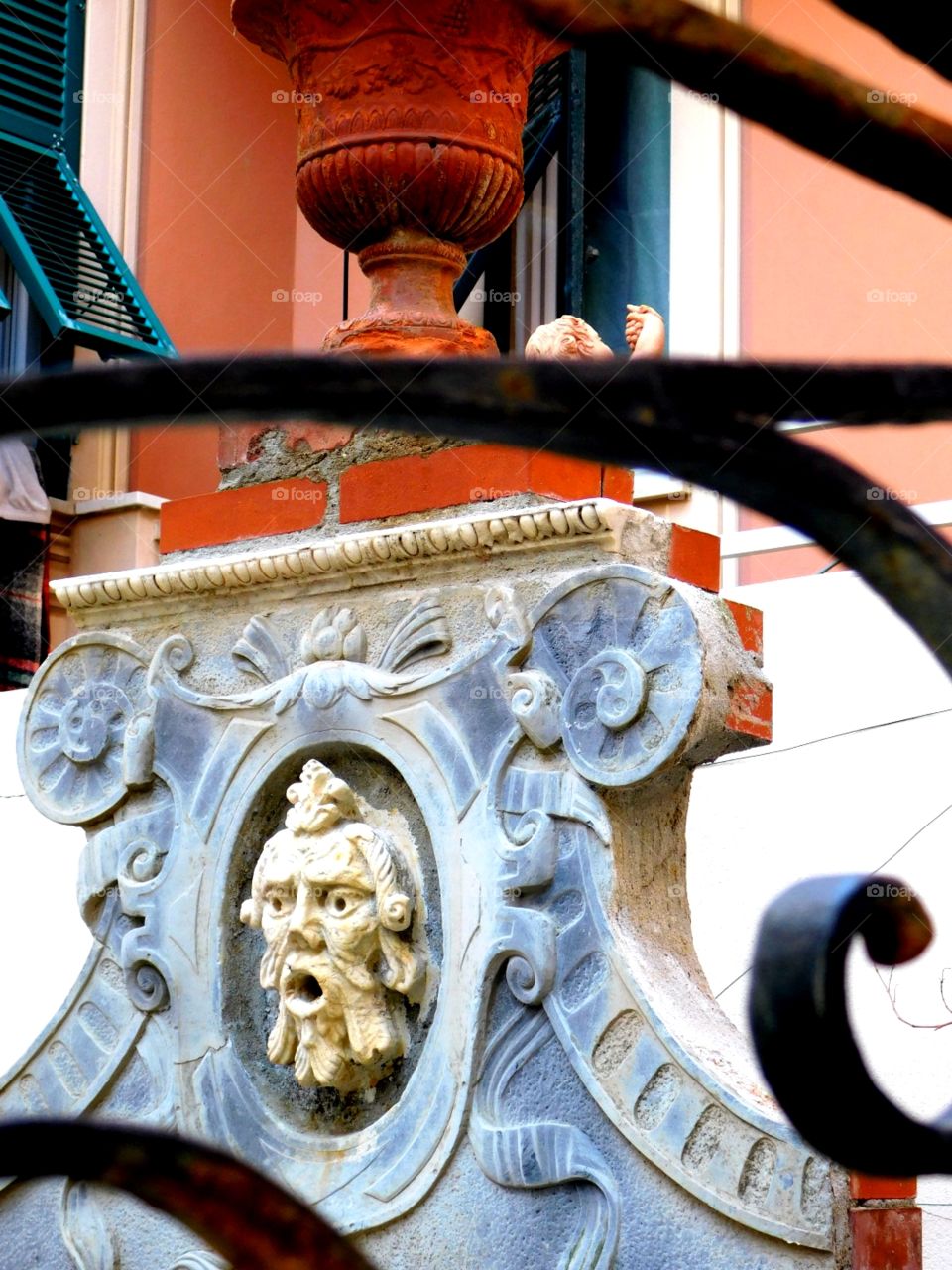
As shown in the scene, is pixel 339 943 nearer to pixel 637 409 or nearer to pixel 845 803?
pixel 845 803

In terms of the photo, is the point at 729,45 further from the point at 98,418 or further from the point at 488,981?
the point at 488,981

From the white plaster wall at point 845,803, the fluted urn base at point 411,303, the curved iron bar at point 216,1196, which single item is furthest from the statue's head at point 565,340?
the curved iron bar at point 216,1196

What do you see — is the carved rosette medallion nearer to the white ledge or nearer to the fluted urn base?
the white ledge

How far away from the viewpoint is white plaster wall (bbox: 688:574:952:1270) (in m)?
3.49

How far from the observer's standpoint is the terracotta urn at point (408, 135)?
2709 mm

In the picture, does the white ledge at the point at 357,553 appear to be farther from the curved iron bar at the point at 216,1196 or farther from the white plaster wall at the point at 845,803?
the curved iron bar at the point at 216,1196

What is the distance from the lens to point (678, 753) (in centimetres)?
224

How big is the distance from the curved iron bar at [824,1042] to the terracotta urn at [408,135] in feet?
6.84

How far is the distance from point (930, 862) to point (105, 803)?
1560 millimetres

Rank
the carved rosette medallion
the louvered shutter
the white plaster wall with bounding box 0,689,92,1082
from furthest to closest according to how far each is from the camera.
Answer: the louvered shutter < the white plaster wall with bounding box 0,689,92,1082 < the carved rosette medallion

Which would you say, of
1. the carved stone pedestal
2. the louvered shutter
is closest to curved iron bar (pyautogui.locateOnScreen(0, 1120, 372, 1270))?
the carved stone pedestal

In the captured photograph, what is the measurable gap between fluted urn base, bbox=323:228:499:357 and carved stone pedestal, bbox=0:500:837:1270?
1.13 feet

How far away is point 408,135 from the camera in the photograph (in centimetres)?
273

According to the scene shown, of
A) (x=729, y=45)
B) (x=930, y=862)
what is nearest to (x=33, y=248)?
(x=930, y=862)
